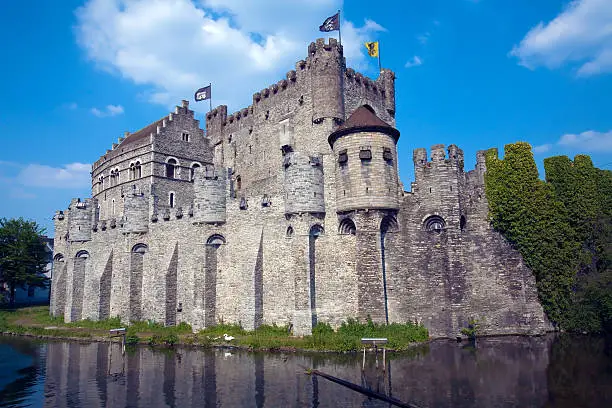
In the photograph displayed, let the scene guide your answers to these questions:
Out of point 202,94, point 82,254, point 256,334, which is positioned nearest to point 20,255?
point 82,254

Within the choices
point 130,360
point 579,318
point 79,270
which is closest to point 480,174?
point 579,318

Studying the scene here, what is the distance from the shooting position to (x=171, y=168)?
4078cm

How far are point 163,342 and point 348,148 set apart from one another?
15666 millimetres

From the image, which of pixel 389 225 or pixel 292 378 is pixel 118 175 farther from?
pixel 292 378

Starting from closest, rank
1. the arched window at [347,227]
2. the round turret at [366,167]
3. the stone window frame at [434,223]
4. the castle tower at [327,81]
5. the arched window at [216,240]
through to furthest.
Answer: the round turret at [366,167], the stone window frame at [434,223], the arched window at [347,227], the arched window at [216,240], the castle tower at [327,81]

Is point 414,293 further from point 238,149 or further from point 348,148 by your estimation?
point 238,149

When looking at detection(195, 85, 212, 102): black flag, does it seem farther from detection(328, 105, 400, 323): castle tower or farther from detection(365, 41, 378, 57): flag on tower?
detection(328, 105, 400, 323): castle tower

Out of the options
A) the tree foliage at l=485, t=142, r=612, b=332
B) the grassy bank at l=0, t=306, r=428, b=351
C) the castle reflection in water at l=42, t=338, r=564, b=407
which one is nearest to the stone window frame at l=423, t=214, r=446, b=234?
the tree foliage at l=485, t=142, r=612, b=332

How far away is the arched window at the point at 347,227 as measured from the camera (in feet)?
83.3

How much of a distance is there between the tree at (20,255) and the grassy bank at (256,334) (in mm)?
14809

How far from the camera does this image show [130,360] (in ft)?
71.0

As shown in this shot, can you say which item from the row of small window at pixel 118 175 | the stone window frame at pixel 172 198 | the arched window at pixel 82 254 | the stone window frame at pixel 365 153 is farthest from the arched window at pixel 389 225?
the arched window at pixel 82 254

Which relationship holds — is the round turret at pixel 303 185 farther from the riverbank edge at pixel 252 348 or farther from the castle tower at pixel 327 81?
the riverbank edge at pixel 252 348

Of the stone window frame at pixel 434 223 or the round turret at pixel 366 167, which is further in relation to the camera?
the stone window frame at pixel 434 223
